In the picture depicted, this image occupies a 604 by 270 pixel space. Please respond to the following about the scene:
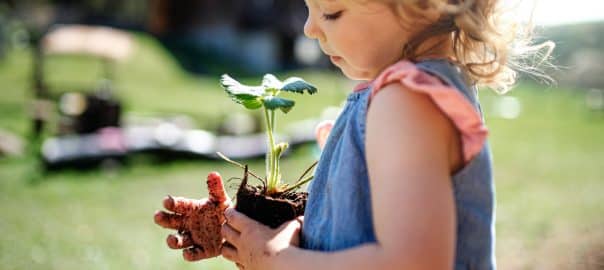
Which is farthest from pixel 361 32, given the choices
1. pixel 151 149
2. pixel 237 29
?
pixel 237 29

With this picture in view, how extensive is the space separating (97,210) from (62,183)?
1660 millimetres

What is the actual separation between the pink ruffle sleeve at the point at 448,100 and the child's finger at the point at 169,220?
0.68 m

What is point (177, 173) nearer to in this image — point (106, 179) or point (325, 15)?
point (106, 179)

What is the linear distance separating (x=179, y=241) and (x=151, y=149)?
10020 millimetres

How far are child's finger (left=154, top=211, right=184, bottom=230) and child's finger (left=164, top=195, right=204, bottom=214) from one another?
0.02 metres

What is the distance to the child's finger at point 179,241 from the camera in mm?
1719

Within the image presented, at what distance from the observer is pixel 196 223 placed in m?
1.77

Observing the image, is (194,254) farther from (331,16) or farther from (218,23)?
(218,23)

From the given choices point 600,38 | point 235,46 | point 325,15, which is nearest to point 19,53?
point 235,46

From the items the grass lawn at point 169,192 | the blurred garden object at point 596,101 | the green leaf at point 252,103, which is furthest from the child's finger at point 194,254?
the blurred garden object at point 596,101

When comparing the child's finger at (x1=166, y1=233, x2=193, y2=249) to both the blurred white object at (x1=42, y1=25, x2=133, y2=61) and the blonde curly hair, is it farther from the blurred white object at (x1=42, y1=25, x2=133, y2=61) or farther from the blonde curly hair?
the blurred white object at (x1=42, y1=25, x2=133, y2=61)

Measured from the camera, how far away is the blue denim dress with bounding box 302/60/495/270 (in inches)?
55.6

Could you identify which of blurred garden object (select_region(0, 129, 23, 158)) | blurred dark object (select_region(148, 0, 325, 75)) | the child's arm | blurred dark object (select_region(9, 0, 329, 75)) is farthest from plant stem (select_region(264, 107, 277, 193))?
blurred dark object (select_region(148, 0, 325, 75))

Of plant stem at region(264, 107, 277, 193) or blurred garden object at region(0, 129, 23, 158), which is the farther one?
blurred garden object at region(0, 129, 23, 158)
